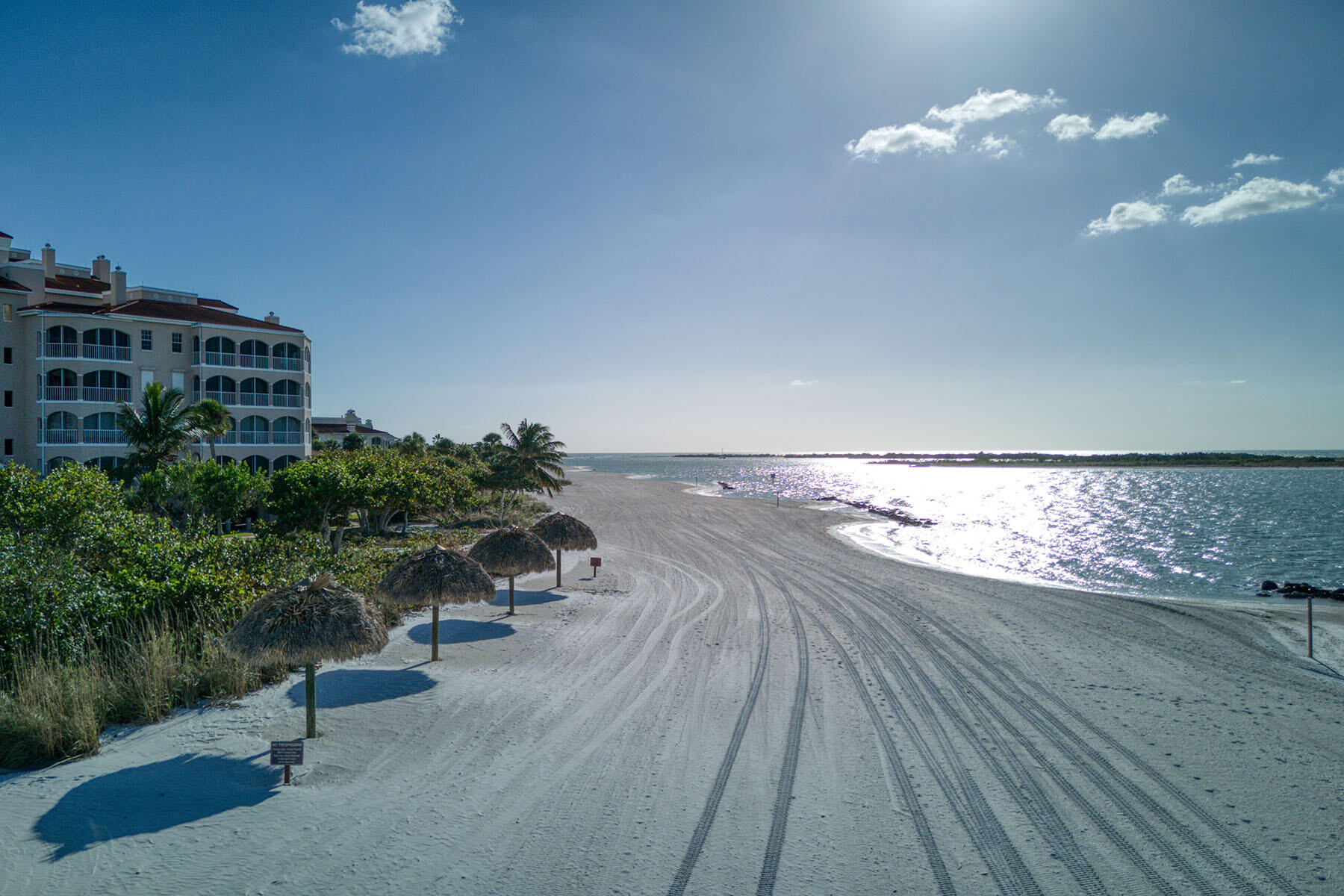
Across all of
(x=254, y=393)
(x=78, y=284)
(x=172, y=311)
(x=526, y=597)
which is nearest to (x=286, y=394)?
(x=254, y=393)

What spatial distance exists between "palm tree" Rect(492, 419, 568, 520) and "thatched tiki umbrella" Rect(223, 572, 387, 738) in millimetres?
24924

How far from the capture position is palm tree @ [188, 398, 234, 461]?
33.4 m

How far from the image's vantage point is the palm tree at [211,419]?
33441 mm

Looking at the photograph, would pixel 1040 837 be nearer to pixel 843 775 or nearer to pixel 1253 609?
pixel 843 775

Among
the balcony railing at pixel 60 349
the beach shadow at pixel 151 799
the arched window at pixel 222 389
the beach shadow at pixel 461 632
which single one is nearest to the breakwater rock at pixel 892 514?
the beach shadow at pixel 461 632

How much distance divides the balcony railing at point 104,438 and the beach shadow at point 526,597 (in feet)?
94.1

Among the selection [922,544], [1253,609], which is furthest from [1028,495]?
[1253,609]

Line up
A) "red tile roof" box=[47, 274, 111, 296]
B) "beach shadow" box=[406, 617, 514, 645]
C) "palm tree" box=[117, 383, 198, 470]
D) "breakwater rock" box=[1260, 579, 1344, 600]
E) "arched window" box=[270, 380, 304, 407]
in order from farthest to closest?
"arched window" box=[270, 380, 304, 407] < "red tile roof" box=[47, 274, 111, 296] < "palm tree" box=[117, 383, 198, 470] < "breakwater rock" box=[1260, 579, 1344, 600] < "beach shadow" box=[406, 617, 514, 645]

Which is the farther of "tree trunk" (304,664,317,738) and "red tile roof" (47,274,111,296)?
"red tile roof" (47,274,111,296)

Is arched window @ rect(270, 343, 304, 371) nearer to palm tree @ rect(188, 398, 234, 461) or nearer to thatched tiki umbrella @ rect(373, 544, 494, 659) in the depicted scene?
palm tree @ rect(188, 398, 234, 461)

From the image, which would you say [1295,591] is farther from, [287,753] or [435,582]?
[287,753]

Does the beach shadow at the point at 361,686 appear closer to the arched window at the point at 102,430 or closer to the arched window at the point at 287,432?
the arched window at the point at 102,430

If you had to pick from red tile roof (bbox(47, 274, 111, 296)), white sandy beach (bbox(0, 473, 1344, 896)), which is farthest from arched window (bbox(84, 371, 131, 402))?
white sandy beach (bbox(0, 473, 1344, 896))

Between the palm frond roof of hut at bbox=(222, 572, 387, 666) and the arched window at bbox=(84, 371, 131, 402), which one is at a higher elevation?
the arched window at bbox=(84, 371, 131, 402)
